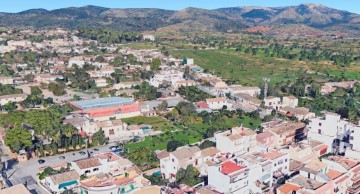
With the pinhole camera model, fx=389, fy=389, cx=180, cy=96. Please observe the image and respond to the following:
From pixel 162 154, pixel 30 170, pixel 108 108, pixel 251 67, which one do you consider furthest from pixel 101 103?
pixel 251 67

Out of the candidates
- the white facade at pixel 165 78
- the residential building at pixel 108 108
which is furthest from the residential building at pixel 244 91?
the residential building at pixel 108 108

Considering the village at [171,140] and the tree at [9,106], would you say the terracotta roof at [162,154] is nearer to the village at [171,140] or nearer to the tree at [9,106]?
the village at [171,140]

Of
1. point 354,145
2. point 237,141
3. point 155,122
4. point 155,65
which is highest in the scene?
point 155,65

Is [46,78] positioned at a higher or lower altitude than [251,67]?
higher

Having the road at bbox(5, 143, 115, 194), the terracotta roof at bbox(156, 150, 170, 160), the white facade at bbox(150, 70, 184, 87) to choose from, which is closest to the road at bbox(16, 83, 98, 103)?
the white facade at bbox(150, 70, 184, 87)

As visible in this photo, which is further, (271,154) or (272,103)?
(272,103)

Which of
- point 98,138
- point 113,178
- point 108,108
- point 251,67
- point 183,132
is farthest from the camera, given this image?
point 251,67

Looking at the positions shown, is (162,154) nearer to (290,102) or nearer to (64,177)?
(64,177)
